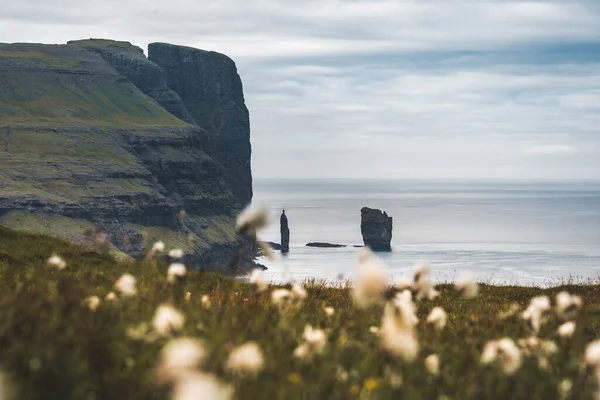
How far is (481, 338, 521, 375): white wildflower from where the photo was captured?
6.52m

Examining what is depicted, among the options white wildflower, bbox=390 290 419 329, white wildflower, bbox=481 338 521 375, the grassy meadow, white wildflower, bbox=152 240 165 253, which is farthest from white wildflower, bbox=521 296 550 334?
white wildflower, bbox=152 240 165 253

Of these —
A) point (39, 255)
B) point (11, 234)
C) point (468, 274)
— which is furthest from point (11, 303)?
point (11, 234)

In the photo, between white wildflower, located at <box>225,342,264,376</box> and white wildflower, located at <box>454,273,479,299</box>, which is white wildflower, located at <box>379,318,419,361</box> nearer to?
white wildflower, located at <box>225,342,264,376</box>

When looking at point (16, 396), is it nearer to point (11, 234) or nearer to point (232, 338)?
point (232, 338)

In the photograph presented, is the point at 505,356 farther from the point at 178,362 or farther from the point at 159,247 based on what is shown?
the point at 159,247

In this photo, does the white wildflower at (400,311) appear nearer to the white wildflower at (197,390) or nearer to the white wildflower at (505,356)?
the white wildflower at (505,356)

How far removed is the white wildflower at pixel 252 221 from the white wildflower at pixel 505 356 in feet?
7.68

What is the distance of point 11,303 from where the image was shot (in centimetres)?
741

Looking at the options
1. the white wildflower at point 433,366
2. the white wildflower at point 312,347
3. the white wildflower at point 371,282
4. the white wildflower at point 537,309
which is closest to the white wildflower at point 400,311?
the white wildflower at point 371,282

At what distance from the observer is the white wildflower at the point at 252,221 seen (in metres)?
7.55

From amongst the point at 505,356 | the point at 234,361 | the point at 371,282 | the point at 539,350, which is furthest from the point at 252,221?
the point at 539,350

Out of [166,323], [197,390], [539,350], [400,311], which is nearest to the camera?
[197,390]

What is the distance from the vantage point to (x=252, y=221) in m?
7.57

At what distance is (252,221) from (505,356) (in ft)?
8.42
